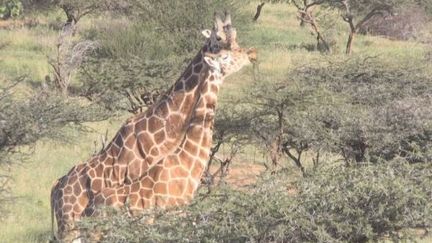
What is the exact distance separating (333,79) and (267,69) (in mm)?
12665

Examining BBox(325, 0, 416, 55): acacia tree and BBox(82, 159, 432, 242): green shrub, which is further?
BBox(325, 0, 416, 55): acacia tree

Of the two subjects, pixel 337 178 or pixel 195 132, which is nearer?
pixel 337 178

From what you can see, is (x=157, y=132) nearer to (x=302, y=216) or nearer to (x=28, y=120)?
(x=302, y=216)

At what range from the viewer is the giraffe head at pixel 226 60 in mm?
7023

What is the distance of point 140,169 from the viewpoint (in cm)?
711

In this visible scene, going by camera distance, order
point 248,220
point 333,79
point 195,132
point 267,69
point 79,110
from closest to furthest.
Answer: point 248,220 → point 195,132 → point 79,110 → point 333,79 → point 267,69

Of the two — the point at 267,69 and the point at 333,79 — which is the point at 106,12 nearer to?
the point at 267,69

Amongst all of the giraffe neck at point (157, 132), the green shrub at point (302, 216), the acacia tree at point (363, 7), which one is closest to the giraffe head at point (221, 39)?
the giraffe neck at point (157, 132)

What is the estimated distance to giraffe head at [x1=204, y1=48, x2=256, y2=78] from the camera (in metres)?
7.02

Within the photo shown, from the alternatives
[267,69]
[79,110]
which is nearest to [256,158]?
[79,110]

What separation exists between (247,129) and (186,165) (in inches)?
225

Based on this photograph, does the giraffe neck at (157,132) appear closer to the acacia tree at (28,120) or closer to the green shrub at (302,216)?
the green shrub at (302,216)

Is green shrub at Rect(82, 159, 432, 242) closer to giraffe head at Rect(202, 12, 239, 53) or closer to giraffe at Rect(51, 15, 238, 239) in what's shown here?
giraffe at Rect(51, 15, 238, 239)

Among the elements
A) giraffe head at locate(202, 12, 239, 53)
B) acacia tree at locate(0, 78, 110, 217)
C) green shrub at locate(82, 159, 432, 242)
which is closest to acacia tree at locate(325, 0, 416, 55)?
acacia tree at locate(0, 78, 110, 217)
